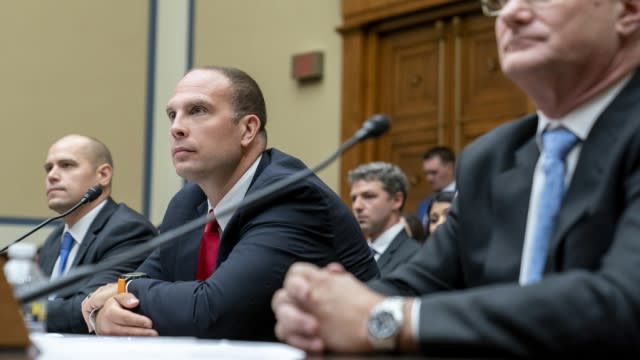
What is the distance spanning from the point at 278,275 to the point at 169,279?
1.68ft

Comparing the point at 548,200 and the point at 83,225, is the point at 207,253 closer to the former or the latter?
the point at 548,200

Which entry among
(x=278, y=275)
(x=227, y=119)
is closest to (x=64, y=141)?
(x=227, y=119)

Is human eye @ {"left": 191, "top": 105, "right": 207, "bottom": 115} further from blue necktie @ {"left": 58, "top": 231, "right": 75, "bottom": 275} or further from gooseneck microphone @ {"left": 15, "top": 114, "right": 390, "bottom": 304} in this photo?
blue necktie @ {"left": 58, "top": 231, "right": 75, "bottom": 275}

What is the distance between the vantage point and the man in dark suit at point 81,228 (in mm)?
3475

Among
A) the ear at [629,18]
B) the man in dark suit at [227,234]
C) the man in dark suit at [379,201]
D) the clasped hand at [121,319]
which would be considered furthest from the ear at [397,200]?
the ear at [629,18]

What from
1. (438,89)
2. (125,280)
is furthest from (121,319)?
(438,89)

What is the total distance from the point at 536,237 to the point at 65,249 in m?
3.05

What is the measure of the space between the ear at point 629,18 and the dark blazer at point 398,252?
3.02m

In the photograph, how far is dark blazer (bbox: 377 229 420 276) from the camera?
4.77m

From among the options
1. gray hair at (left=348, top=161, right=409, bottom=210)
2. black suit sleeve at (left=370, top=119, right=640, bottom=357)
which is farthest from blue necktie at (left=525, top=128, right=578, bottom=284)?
gray hair at (left=348, top=161, right=409, bottom=210)

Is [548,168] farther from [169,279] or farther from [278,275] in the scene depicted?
[169,279]

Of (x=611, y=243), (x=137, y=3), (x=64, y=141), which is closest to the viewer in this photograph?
(x=611, y=243)

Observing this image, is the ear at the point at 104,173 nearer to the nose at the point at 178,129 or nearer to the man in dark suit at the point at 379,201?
the man in dark suit at the point at 379,201

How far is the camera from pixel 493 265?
173 cm
